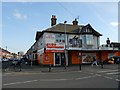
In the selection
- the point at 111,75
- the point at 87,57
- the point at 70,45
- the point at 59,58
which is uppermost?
the point at 70,45

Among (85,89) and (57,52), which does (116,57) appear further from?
(85,89)

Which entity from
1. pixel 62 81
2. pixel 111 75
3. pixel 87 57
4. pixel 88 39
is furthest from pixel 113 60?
pixel 62 81

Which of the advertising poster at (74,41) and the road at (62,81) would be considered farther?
the advertising poster at (74,41)

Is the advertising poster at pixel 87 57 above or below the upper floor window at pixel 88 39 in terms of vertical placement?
below

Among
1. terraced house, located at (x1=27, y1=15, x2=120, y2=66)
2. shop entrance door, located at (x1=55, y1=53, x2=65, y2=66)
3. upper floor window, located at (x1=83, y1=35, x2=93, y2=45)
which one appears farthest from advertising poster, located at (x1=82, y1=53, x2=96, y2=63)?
shop entrance door, located at (x1=55, y1=53, x2=65, y2=66)

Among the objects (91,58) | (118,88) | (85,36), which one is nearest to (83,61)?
(91,58)

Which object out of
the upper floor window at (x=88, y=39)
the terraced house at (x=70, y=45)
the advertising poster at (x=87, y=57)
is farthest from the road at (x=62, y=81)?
the upper floor window at (x=88, y=39)

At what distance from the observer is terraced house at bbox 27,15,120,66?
39812 mm

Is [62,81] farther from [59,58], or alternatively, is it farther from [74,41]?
[74,41]

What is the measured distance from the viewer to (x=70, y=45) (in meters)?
42.2

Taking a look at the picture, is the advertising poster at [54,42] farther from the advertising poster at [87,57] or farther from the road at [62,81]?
the road at [62,81]

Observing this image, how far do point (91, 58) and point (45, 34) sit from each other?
10898 mm

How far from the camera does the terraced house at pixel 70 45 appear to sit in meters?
39.8

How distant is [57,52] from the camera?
40250mm
